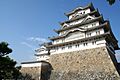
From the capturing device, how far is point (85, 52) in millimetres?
23625

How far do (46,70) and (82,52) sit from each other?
7403 millimetres

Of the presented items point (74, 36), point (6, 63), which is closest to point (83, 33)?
point (74, 36)

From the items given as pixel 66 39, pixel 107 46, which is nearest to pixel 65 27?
pixel 66 39

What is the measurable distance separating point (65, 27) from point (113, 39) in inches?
360

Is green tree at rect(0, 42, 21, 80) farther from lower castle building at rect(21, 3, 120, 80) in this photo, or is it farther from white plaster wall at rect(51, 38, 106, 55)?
white plaster wall at rect(51, 38, 106, 55)

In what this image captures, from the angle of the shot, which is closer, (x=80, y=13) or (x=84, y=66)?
(x=84, y=66)

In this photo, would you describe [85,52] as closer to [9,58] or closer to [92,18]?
[92,18]

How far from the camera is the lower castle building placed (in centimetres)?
2116

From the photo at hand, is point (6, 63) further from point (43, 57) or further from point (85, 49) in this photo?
point (43, 57)

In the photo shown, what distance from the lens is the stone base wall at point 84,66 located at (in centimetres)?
2009

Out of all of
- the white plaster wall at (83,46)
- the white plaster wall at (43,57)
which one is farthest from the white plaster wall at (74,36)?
the white plaster wall at (43,57)

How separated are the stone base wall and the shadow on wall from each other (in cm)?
82

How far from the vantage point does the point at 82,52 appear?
23.9 metres

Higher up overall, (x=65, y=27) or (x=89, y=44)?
(x=65, y=27)
